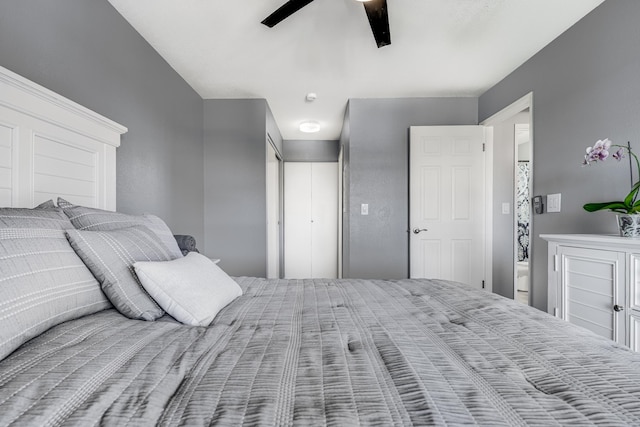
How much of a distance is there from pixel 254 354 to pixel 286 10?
1838 millimetres

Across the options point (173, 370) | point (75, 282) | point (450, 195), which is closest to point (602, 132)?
point (450, 195)

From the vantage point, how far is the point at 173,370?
2.06 feet

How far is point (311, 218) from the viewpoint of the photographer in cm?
512

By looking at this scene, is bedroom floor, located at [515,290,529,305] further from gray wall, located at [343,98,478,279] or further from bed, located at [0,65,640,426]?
bed, located at [0,65,640,426]

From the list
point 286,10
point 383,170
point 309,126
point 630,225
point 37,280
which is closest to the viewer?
point 37,280

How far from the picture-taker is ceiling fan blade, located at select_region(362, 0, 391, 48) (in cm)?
167

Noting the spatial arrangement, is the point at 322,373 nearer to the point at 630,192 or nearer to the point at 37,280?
the point at 37,280

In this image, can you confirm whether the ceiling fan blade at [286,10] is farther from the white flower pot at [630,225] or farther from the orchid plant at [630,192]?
the white flower pot at [630,225]

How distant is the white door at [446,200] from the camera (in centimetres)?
317

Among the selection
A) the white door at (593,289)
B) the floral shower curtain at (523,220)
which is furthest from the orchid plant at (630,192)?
the floral shower curtain at (523,220)

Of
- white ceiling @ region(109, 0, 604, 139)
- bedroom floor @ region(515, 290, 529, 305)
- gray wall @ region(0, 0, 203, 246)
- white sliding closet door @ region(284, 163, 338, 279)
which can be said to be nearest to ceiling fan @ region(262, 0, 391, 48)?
white ceiling @ region(109, 0, 604, 139)

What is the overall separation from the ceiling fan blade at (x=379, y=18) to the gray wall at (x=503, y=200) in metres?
2.03

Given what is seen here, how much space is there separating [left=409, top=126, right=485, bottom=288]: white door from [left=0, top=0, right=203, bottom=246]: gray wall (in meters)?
2.36

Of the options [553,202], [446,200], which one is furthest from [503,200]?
[553,202]
